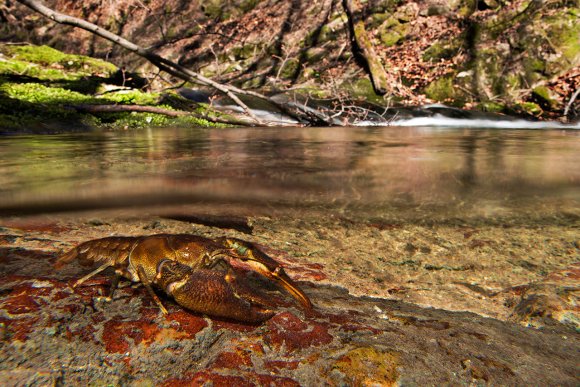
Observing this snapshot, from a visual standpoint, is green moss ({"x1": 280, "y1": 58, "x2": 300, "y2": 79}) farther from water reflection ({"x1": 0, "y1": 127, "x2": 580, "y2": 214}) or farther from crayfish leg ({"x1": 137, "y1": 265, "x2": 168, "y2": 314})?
crayfish leg ({"x1": 137, "y1": 265, "x2": 168, "y2": 314})

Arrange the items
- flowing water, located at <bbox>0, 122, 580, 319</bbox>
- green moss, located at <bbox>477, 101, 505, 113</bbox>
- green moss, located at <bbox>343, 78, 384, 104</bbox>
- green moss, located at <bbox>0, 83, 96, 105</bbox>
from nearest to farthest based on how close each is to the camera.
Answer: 1. flowing water, located at <bbox>0, 122, 580, 319</bbox>
2. green moss, located at <bbox>0, 83, 96, 105</bbox>
3. green moss, located at <bbox>477, 101, 505, 113</bbox>
4. green moss, located at <bbox>343, 78, 384, 104</bbox>

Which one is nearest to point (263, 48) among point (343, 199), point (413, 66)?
point (413, 66)

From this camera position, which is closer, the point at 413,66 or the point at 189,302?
the point at 189,302

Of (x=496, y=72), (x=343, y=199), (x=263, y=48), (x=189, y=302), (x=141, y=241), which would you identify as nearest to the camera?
(x=189, y=302)

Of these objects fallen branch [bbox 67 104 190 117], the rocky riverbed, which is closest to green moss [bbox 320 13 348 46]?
fallen branch [bbox 67 104 190 117]

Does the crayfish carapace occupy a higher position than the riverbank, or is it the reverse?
the riverbank

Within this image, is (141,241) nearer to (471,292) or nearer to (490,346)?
(490,346)

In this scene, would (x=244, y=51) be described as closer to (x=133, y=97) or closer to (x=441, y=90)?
(x=133, y=97)
